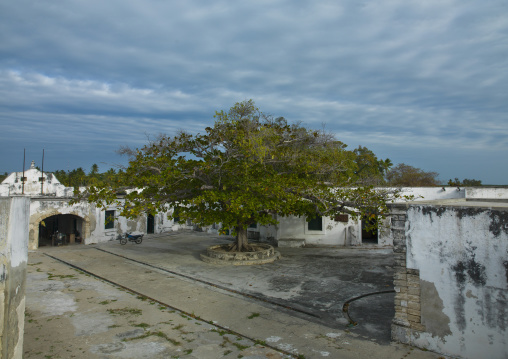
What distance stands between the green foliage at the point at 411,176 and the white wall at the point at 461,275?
29295 millimetres

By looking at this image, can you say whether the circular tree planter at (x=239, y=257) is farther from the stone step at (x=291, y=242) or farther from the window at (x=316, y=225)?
the window at (x=316, y=225)

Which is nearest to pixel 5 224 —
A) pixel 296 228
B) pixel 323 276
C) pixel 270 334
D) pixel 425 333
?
pixel 270 334

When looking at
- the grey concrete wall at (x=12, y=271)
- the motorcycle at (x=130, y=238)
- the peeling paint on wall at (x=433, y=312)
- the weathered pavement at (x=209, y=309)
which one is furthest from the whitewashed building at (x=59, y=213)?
the peeling paint on wall at (x=433, y=312)

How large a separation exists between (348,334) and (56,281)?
9.29m

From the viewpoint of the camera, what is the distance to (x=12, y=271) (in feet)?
15.1

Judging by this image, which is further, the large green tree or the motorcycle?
the motorcycle

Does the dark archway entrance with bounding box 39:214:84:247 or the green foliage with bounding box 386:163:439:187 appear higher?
the green foliage with bounding box 386:163:439:187

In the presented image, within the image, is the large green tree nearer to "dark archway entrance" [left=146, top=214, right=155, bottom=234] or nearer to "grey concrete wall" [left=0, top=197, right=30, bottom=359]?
"grey concrete wall" [left=0, top=197, right=30, bottom=359]

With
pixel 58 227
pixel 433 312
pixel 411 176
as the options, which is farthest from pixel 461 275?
pixel 411 176

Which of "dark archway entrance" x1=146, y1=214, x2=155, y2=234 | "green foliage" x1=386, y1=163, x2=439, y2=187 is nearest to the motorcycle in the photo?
"dark archway entrance" x1=146, y1=214, x2=155, y2=234

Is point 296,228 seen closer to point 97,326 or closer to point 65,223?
point 97,326

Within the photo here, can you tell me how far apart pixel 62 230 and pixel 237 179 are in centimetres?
1400

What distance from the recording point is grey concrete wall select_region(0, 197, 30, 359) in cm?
446

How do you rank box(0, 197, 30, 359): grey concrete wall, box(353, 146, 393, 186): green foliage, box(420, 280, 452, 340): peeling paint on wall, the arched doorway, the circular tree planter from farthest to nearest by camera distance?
1. box(353, 146, 393, 186): green foliage
2. the arched doorway
3. the circular tree planter
4. box(420, 280, 452, 340): peeling paint on wall
5. box(0, 197, 30, 359): grey concrete wall
